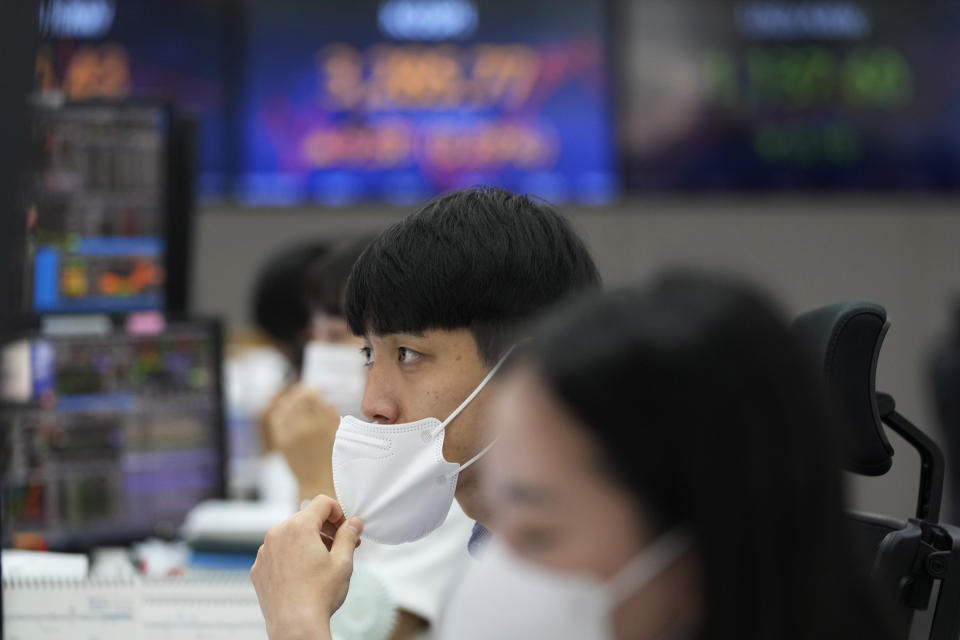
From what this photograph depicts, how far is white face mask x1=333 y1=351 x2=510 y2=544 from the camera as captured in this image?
1283 millimetres

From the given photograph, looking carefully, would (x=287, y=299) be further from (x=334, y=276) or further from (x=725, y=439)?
(x=725, y=439)

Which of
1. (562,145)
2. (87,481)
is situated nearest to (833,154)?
(562,145)

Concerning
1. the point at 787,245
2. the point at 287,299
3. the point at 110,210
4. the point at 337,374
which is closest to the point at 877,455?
the point at 337,374

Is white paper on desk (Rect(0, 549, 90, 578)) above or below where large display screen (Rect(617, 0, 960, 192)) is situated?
below

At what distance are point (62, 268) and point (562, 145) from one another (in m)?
2.41

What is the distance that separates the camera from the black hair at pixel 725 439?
0.72m

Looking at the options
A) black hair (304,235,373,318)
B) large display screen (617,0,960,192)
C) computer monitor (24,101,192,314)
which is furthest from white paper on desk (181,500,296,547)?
large display screen (617,0,960,192)

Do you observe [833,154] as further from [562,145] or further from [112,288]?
[112,288]

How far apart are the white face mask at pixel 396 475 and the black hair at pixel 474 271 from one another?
60mm

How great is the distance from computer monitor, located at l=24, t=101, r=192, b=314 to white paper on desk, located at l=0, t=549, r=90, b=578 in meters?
0.79

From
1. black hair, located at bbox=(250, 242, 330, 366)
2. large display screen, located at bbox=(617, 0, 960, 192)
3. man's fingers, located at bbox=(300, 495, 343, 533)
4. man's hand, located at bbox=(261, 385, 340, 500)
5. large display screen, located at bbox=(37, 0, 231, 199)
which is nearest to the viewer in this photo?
man's fingers, located at bbox=(300, 495, 343, 533)

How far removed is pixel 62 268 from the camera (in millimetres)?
2496

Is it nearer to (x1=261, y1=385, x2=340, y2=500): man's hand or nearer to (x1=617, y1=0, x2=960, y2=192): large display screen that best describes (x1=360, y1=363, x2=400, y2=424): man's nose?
(x1=261, y1=385, x2=340, y2=500): man's hand

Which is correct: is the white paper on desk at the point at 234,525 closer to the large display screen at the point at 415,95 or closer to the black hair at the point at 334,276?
the black hair at the point at 334,276
